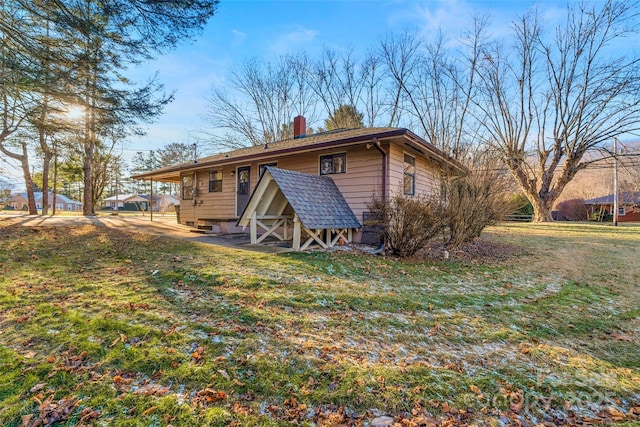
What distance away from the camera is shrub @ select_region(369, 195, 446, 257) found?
6742 mm

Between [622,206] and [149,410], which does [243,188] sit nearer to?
[149,410]

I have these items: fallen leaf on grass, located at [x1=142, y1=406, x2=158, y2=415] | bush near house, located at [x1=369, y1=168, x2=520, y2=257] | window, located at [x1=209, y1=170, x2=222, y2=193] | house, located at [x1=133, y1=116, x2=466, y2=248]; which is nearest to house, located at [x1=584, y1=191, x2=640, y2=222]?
bush near house, located at [x1=369, y1=168, x2=520, y2=257]

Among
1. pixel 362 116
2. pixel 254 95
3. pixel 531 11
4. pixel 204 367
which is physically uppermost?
pixel 531 11

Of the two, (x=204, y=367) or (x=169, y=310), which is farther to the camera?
(x=169, y=310)

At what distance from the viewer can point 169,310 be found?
3568 millimetres

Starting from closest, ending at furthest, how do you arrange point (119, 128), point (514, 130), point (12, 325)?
point (12, 325)
point (119, 128)
point (514, 130)

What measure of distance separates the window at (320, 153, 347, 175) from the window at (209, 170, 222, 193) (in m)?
5.36

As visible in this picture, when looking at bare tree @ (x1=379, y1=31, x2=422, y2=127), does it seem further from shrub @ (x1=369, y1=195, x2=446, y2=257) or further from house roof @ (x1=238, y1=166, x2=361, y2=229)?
shrub @ (x1=369, y1=195, x2=446, y2=257)

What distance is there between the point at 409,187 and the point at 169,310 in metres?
8.61

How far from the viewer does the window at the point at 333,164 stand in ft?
31.4

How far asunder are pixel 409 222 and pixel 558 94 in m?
19.8

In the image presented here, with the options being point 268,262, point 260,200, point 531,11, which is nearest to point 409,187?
point 260,200

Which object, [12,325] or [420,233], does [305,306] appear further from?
[420,233]

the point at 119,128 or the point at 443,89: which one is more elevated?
the point at 443,89
